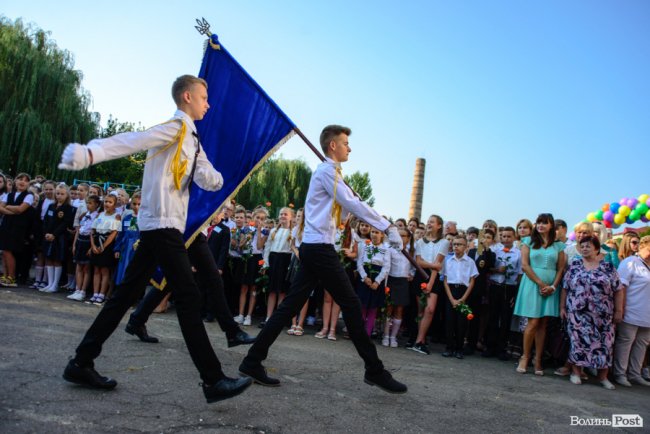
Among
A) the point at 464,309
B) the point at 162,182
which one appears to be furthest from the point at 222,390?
the point at 464,309

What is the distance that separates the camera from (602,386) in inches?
239

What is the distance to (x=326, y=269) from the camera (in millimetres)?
4066

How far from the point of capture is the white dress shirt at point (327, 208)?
4.12m

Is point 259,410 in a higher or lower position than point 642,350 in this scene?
lower

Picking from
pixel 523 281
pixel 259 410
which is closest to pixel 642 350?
pixel 523 281

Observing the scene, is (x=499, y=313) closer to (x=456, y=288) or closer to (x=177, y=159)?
(x=456, y=288)

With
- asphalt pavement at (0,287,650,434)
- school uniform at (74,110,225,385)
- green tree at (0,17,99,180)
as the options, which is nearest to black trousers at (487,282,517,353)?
asphalt pavement at (0,287,650,434)

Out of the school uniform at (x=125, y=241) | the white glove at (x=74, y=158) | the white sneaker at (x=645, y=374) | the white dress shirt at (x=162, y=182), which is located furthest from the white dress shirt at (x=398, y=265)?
the white glove at (x=74, y=158)

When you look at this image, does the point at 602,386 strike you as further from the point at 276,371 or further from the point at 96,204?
the point at 96,204

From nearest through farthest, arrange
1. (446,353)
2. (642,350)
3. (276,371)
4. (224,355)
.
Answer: (276,371)
(224,355)
(642,350)
(446,353)

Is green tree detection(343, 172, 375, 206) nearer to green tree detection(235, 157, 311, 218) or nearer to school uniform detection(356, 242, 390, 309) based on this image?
green tree detection(235, 157, 311, 218)

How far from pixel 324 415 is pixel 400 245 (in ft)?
4.80

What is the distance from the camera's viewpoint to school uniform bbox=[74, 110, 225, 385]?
10.5 feet

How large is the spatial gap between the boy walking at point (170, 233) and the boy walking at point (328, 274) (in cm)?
74
